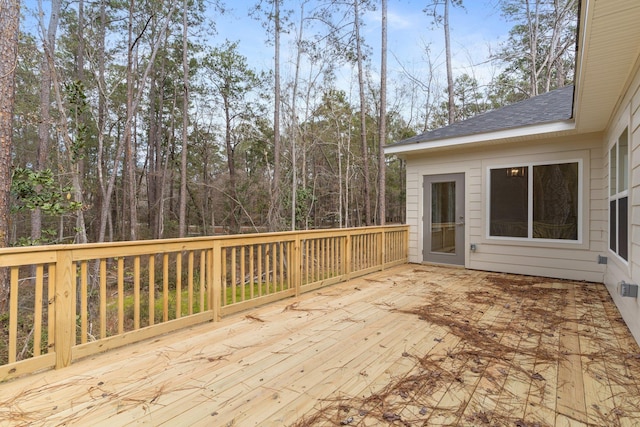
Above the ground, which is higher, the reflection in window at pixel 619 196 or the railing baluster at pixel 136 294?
the reflection in window at pixel 619 196

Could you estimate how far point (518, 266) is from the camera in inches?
216

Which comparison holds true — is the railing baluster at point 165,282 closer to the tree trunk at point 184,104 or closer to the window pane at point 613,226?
the window pane at point 613,226

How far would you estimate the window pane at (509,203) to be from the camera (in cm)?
537

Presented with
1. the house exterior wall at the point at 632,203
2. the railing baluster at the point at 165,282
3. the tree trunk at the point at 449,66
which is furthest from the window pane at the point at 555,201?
the tree trunk at the point at 449,66

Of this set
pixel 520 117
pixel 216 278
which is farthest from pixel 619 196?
pixel 216 278

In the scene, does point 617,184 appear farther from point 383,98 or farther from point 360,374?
point 383,98

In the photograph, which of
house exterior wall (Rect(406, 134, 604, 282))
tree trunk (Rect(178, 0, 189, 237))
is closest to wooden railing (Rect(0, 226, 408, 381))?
house exterior wall (Rect(406, 134, 604, 282))

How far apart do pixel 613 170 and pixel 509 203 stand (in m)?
1.62

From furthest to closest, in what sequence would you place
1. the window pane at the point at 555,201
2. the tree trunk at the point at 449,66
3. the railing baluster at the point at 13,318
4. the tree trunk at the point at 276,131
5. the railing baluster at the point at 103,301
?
1. the tree trunk at the point at 449,66
2. the tree trunk at the point at 276,131
3. the window pane at the point at 555,201
4. the railing baluster at the point at 103,301
5. the railing baluster at the point at 13,318

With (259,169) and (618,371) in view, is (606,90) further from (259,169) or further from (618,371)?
(259,169)

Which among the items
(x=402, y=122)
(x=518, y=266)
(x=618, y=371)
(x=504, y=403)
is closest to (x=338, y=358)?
(x=504, y=403)

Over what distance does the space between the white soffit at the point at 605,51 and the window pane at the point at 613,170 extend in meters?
0.53

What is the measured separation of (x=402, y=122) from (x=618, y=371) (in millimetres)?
13998

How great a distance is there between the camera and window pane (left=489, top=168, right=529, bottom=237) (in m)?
5.37
